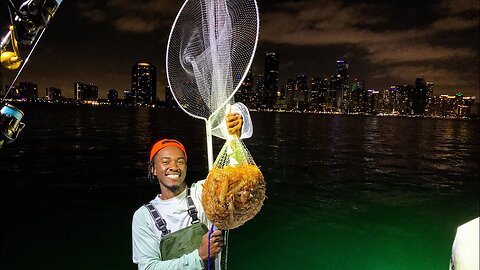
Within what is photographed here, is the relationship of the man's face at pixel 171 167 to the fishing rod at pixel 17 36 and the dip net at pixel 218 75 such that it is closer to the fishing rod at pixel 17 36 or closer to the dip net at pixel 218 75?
the dip net at pixel 218 75

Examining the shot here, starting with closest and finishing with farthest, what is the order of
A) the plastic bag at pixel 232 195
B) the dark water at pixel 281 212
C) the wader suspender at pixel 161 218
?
the plastic bag at pixel 232 195 < the wader suspender at pixel 161 218 < the dark water at pixel 281 212

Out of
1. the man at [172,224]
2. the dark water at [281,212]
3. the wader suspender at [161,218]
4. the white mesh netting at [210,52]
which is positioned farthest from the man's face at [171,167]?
the dark water at [281,212]

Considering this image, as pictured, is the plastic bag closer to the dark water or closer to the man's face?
the man's face

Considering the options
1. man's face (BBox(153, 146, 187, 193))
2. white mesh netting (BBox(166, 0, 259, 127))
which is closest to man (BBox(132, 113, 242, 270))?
man's face (BBox(153, 146, 187, 193))

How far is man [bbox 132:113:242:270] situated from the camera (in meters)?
2.86

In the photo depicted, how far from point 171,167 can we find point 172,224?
0.49 metres

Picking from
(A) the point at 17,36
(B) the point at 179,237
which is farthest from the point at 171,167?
(A) the point at 17,36

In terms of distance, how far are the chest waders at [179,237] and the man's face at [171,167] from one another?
24cm

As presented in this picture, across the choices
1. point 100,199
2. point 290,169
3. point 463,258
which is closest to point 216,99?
point 463,258

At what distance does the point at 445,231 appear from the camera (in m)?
14.8

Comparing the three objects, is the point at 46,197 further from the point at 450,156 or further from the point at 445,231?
the point at 450,156

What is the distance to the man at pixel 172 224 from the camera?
286 cm

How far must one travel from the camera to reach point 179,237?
3057mm

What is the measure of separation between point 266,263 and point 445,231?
322 inches
